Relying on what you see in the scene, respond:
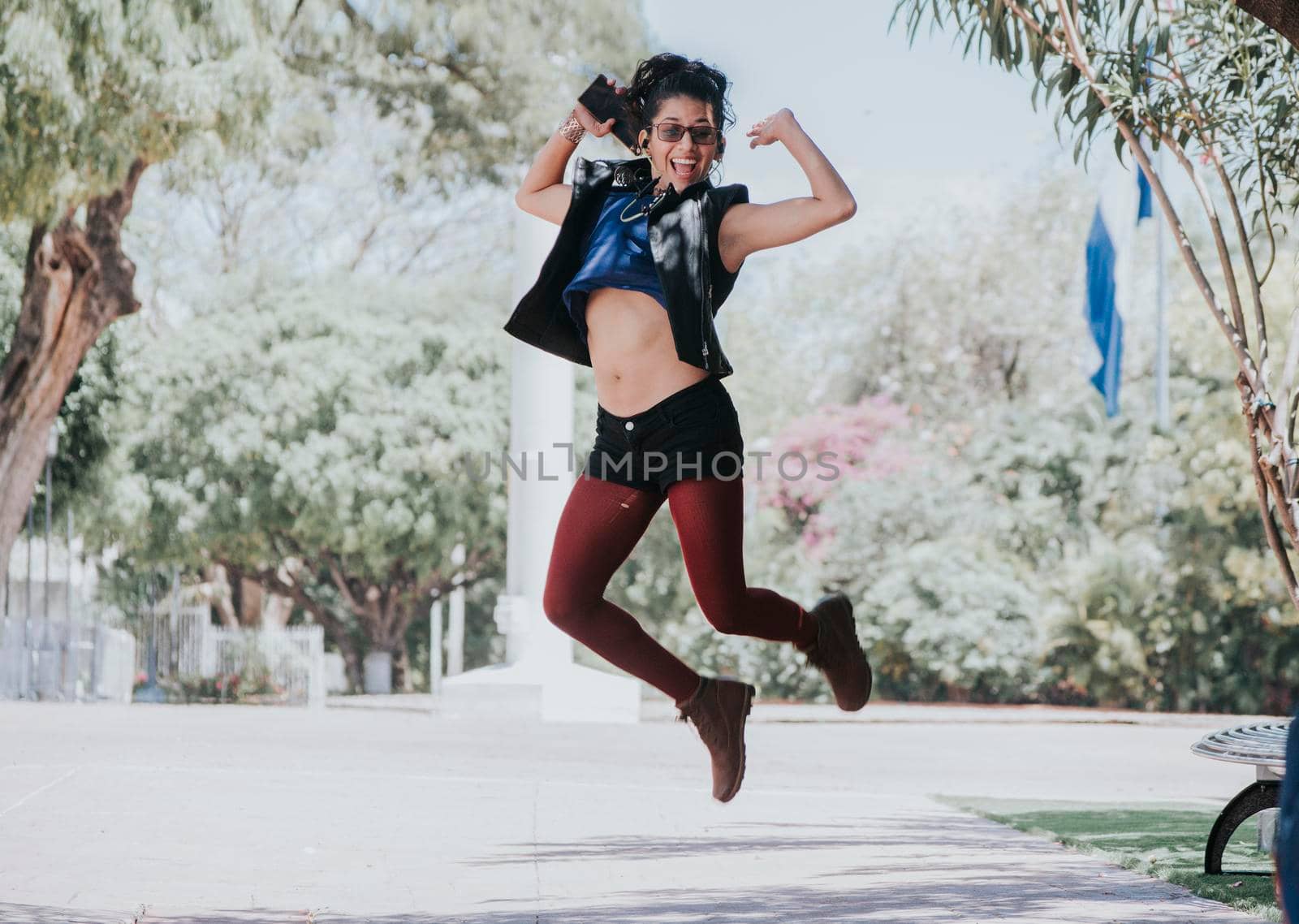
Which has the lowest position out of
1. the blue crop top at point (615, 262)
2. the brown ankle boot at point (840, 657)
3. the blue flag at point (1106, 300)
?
the brown ankle boot at point (840, 657)

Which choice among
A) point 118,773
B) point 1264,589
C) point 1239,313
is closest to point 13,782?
point 118,773

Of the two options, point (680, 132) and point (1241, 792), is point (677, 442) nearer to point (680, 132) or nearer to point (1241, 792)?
point (680, 132)

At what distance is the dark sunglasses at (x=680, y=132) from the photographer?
12.4 ft

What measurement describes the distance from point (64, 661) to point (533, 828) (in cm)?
1439

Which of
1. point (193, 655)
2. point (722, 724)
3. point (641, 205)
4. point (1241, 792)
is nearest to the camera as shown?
point (641, 205)

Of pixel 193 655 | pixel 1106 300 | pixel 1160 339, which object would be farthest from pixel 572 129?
pixel 1160 339

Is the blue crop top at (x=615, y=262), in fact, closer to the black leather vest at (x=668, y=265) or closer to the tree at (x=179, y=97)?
the black leather vest at (x=668, y=265)

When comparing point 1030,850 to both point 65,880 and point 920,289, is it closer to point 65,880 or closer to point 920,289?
point 65,880

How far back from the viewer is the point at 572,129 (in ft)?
13.0

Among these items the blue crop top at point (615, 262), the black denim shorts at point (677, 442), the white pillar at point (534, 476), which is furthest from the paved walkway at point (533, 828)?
the white pillar at point (534, 476)

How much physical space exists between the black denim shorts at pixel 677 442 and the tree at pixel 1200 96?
137 inches

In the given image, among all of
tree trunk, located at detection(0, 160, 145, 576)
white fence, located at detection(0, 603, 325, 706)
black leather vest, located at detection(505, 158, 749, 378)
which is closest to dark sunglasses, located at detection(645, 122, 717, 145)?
black leather vest, located at detection(505, 158, 749, 378)

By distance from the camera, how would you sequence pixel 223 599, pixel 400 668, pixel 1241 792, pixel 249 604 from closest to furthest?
pixel 1241 792
pixel 400 668
pixel 249 604
pixel 223 599

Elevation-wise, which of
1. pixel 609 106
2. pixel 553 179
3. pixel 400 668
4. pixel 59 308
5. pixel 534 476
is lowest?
pixel 400 668
